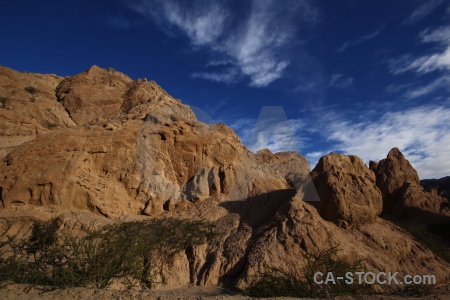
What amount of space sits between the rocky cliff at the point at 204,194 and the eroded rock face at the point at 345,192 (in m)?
0.05

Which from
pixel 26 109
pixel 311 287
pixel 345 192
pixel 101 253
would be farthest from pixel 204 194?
pixel 26 109

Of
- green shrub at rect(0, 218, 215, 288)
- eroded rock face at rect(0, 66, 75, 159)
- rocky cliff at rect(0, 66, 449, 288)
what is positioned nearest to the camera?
green shrub at rect(0, 218, 215, 288)

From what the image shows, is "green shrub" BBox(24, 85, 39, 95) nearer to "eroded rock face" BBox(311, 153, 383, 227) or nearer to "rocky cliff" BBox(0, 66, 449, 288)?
"rocky cliff" BBox(0, 66, 449, 288)

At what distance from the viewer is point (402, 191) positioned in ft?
75.8

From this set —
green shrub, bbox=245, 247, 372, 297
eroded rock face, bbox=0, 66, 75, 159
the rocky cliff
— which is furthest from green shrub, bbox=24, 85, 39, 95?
green shrub, bbox=245, 247, 372, 297

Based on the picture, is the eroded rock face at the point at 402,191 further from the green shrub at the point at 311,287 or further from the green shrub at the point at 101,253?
the green shrub at the point at 311,287

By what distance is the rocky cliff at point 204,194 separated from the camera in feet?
37.7

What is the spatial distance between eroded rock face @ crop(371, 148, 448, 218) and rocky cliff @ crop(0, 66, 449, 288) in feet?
0.53

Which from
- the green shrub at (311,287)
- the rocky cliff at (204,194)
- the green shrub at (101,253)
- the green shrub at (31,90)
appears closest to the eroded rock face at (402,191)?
the rocky cliff at (204,194)

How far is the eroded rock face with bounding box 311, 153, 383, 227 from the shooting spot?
1255 centimetres

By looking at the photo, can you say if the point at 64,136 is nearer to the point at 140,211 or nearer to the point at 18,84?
the point at 140,211

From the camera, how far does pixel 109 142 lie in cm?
1633

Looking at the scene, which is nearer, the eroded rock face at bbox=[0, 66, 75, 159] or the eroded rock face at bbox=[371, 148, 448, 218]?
the eroded rock face at bbox=[371, 148, 448, 218]

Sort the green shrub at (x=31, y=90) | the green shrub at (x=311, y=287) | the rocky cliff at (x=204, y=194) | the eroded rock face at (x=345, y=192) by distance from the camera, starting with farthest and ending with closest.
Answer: the green shrub at (x=31, y=90) < the eroded rock face at (x=345, y=192) < the rocky cliff at (x=204, y=194) < the green shrub at (x=311, y=287)
